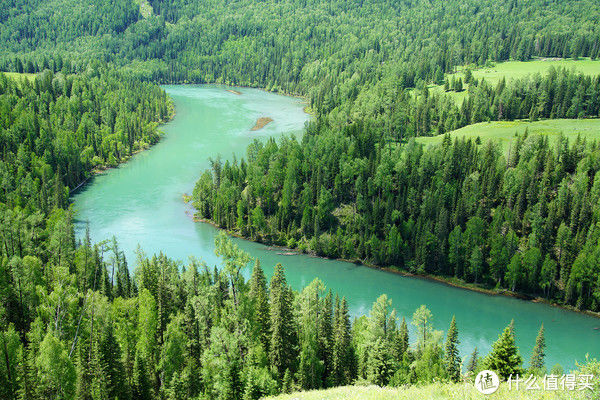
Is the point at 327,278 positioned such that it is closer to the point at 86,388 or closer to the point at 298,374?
the point at 298,374

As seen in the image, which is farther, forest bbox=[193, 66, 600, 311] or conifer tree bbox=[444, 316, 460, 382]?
forest bbox=[193, 66, 600, 311]

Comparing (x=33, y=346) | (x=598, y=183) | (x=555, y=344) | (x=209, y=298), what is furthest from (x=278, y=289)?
(x=598, y=183)

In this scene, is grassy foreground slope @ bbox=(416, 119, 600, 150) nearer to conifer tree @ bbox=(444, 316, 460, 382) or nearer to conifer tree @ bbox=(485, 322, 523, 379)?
conifer tree @ bbox=(444, 316, 460, 382)

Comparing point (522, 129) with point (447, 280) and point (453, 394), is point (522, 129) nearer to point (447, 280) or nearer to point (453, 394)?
point (447, 280)

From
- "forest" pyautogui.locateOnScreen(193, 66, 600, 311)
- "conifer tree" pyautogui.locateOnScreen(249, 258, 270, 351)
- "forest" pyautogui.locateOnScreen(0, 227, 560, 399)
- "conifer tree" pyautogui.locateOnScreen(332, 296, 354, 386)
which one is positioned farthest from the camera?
"forest" pyautogui.locateOnScreen(193, 66, 600, 311)

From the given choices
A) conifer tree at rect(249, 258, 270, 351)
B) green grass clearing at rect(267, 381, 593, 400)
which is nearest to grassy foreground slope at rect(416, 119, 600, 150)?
conifer tree at rect(249, 258, 270, 351)

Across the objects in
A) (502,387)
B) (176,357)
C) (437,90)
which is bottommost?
(176,357)
